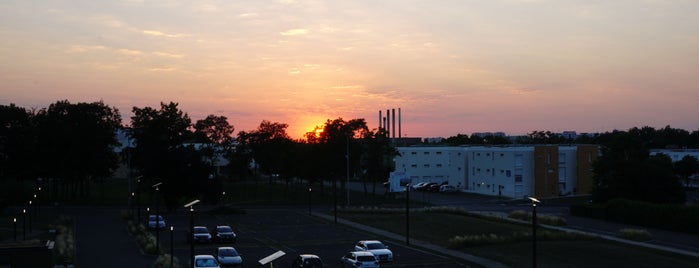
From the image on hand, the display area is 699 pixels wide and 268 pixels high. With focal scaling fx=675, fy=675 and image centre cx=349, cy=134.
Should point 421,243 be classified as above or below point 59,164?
below

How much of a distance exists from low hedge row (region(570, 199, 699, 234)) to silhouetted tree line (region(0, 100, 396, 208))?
111ft

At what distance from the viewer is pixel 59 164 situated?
269 ft

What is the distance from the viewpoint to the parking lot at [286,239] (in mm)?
40906

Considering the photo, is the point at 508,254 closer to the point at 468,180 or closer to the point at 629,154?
the point at 629,154

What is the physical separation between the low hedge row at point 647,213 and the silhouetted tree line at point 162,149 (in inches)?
1329

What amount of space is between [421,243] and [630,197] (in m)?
40.4

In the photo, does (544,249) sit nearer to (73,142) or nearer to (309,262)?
(309,262)

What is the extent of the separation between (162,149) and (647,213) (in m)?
50.9

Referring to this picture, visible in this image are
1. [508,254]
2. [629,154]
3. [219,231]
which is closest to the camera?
[508,254]

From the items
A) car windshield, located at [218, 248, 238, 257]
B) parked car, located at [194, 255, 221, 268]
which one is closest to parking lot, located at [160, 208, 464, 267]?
car windshield, located at [218, 248, 238, 257]

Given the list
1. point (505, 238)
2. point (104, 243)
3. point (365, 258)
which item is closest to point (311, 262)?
point (365, 258)

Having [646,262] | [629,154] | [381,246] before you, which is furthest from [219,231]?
[629,154]

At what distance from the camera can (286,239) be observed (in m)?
51.8

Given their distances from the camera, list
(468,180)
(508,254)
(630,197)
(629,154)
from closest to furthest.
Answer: (508,254)
(630,197)
(629,154)
(468,180)
